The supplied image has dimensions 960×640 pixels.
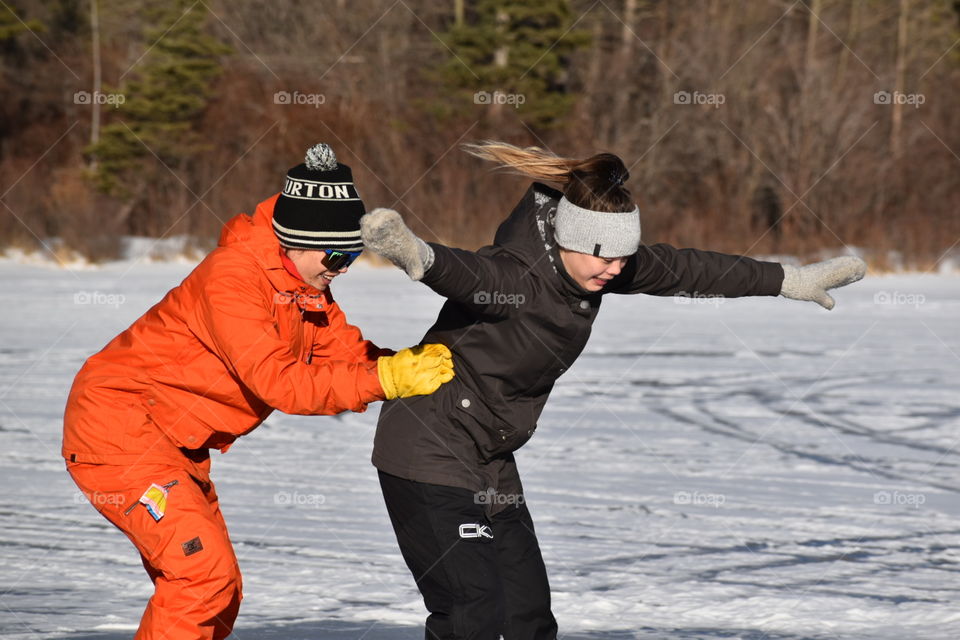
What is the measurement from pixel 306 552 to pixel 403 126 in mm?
20024

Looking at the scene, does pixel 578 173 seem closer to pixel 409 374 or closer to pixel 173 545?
pixel 409 374

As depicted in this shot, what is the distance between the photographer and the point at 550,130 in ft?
81.9

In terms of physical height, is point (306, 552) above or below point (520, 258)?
below

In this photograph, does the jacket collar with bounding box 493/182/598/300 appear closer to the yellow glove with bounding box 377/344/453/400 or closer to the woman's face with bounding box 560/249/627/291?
the woman's face with bounding box 560/249/627/291

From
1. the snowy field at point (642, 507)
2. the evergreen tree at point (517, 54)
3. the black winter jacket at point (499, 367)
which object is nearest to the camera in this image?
the black winter jacket at point (499, 367)

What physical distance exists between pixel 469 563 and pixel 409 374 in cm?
50

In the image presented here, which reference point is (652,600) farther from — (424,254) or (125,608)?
(424,254)

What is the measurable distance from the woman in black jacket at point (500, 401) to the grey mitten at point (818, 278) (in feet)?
2.16

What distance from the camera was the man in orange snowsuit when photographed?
9.69 feet

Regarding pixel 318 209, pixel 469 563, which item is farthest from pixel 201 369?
pixel 469 563

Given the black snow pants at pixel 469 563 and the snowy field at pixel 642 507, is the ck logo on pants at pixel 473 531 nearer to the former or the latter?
the black snow pants at pixel 469 563

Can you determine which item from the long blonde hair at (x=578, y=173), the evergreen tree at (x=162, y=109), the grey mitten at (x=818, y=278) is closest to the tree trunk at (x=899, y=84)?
the evergreen tree at (x=162, y=109)

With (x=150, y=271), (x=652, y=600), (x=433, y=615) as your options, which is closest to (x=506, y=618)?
(x=433, y=615)

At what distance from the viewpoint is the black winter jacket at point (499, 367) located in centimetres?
307
